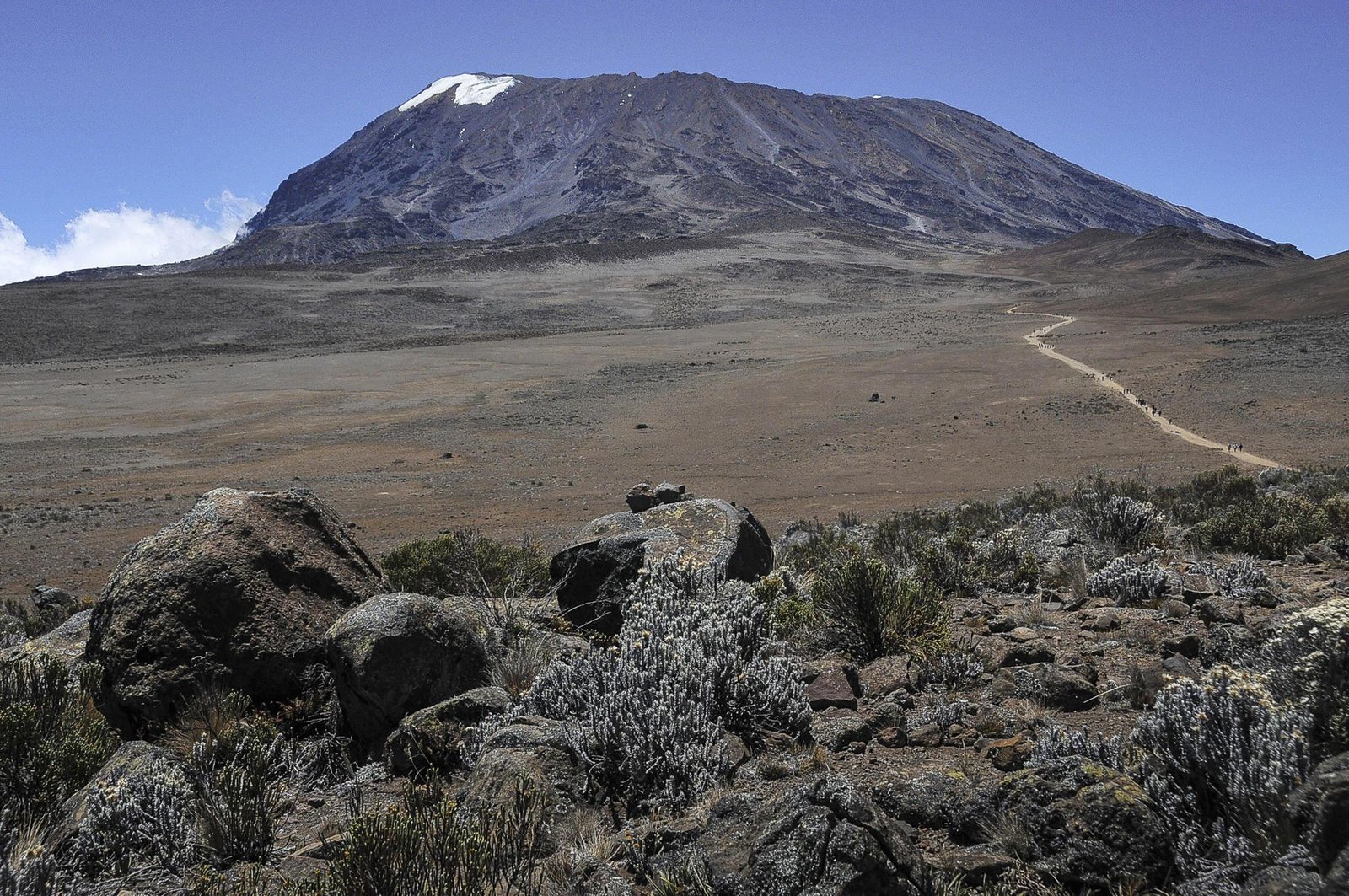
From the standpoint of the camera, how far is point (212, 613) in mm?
4152

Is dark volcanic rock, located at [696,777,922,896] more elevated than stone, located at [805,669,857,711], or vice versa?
dark volcanic rock, located at [696,777,922,896]

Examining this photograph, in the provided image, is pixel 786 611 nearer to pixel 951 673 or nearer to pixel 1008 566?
pixel 951 673

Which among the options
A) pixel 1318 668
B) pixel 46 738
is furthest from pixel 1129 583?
pixel 46 738

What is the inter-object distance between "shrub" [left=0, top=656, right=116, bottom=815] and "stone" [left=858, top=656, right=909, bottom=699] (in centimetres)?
329

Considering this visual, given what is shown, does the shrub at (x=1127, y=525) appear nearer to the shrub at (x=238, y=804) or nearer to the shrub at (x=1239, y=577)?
the shrub at (x=1239, y=577)

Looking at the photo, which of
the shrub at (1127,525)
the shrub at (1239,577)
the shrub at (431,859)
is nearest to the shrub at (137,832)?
the shrub at (431,859)

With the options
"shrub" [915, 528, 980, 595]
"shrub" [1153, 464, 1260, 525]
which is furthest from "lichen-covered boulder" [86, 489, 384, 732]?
"shrub" [1153, 464, 1260, 525]

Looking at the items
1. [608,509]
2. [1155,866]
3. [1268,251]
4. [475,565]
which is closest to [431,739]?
[1155,866]

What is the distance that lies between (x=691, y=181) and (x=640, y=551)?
147 meters

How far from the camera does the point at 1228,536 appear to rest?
6.91 metres

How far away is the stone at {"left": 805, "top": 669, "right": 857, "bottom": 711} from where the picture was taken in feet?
12.3

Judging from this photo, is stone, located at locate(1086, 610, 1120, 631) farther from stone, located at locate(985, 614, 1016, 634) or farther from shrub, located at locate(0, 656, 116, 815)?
shrub, located at locate(0, 656, 116, 815)

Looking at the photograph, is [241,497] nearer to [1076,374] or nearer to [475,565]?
[475,565]

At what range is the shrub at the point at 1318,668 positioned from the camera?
2.46 m
